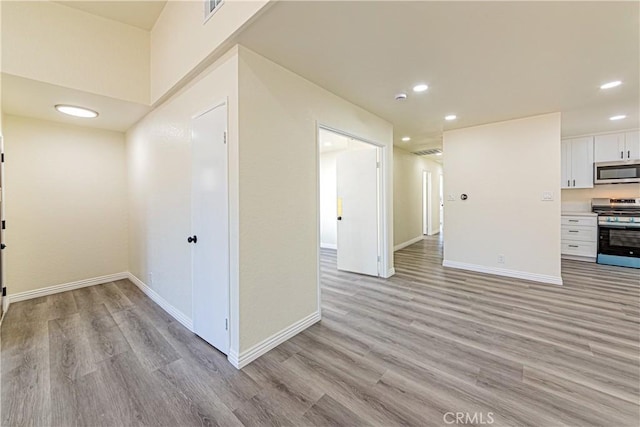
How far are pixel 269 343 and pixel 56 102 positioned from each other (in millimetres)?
3672

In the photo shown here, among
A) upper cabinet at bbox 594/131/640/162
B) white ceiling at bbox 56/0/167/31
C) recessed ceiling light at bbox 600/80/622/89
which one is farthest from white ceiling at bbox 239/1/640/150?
upper cabinet at bbox 594/131/640/162

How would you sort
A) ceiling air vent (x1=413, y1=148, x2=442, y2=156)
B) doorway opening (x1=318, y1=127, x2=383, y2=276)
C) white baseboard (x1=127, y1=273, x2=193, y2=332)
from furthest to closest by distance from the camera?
ceiling air vent (x1=413, y1=148, x2=442, y2=156)
doorway opening (x1=318, y1=127, x2=383, y2=276)
white baseboard (x1=127, y1=273, x2=193, y2=332)

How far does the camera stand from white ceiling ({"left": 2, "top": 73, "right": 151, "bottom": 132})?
255cm

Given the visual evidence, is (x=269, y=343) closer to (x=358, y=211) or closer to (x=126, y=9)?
(x=358, y=211)

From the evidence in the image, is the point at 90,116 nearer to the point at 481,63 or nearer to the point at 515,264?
the point at 481,63

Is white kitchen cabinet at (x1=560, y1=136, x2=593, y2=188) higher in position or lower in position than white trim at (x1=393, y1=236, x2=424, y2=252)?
higher

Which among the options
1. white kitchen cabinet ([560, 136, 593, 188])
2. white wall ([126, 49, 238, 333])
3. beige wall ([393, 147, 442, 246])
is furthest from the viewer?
beige wall ([393, 147, 442, 246])

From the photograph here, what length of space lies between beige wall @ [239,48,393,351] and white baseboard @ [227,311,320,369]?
44 mm

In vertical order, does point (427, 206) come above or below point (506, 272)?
above

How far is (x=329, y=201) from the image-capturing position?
6.72m

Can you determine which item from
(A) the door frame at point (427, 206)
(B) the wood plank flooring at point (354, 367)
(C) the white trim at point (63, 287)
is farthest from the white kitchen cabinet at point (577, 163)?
(C) the white trim at point (63, 287)

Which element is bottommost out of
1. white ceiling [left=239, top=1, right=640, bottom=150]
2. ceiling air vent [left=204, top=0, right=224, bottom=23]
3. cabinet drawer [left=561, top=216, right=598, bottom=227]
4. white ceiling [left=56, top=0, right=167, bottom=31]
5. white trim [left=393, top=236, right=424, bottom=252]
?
white trim [left=393, top=236, right=424, bottom=252]

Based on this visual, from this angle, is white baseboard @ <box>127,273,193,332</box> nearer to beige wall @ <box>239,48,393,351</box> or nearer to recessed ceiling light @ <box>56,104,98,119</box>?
beige wall @ <box>239,48,393,351</box>

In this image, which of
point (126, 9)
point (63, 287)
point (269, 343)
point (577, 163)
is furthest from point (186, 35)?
point (577, 163)
